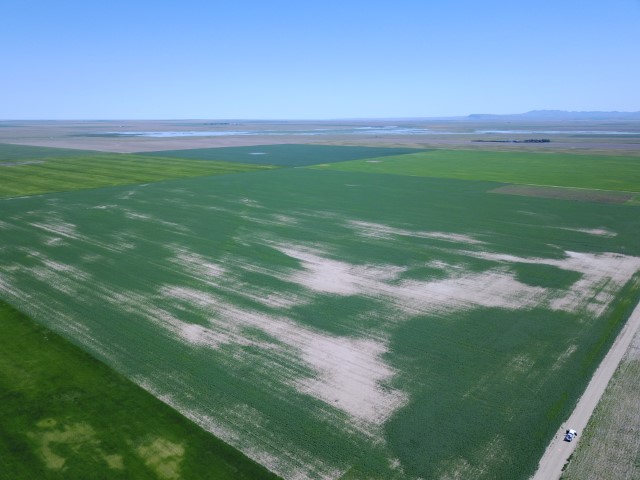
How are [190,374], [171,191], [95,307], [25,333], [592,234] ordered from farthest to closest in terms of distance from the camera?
1. [171,191]
2. [592,234]
3. [95,307]
4. [25,333]
5. [190,374]

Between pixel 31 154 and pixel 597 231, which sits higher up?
pixel 597 231

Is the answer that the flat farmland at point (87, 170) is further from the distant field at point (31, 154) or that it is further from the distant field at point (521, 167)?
the distant field at point (521, 167)

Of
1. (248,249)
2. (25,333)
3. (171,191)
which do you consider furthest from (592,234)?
(171,191)

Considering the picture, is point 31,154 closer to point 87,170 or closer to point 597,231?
point 87,170

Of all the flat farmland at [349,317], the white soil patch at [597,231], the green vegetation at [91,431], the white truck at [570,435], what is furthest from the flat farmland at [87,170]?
the white truck at [570,435]

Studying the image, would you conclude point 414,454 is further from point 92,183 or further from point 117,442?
point 92,183

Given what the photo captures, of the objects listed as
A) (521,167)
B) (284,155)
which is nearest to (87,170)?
(284,155)

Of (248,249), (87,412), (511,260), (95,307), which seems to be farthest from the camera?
(248,249)
